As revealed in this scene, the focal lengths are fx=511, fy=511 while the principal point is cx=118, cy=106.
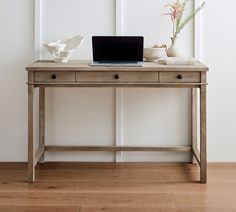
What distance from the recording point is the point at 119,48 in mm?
3660

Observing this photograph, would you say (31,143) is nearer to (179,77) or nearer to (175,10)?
(179,77)

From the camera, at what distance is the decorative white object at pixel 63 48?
3.77m

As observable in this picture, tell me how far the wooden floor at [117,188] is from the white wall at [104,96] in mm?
196

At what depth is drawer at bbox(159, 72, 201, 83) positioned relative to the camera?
11.6 ft

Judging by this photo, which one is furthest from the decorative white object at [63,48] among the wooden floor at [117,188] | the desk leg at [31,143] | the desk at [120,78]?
the wooden floor at [117,188]

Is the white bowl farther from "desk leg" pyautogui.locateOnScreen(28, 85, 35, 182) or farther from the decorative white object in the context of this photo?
"desk leg" pyautogui.locateOnScreen(28, 85, 35, 182)

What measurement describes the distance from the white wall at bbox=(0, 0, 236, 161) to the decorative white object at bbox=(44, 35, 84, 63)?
8.0 inches

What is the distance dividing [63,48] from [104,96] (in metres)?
0.56

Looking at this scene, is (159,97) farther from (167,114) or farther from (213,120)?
(213,120)

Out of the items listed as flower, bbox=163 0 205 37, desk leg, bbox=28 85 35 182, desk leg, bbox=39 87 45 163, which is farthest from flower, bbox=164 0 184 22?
desk leg, bbox=28 85 35 182

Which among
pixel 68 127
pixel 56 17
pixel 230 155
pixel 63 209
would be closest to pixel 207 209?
pixel 63 209

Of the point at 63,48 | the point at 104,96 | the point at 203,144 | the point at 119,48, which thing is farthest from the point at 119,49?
the point at 203,144

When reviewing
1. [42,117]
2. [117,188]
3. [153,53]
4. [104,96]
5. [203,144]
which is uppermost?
[153,53]

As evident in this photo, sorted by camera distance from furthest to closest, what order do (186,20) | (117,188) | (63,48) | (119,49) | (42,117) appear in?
(42,117) → (186,20) → (63,48) → (119,49) → (117,188)
